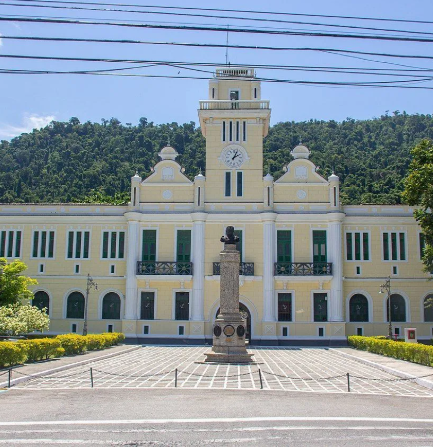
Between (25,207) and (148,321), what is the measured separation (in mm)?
12266

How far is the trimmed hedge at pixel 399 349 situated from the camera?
23403 mm

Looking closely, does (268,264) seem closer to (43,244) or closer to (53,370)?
(43,244)

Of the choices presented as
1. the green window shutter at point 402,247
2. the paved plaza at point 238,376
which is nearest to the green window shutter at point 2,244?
A: the paved plaza at point 238,376

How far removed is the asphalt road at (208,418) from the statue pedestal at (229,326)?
25.5ft

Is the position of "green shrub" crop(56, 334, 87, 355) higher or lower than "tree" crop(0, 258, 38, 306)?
lower

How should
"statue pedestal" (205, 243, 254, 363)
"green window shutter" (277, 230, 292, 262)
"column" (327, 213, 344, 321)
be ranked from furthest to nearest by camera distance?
1. "green window shutter" (277, 230, 292, 262)
2. "column" (327, 213, 344, 321)
3. "statue pedestal" (205, 243, 254, 363)

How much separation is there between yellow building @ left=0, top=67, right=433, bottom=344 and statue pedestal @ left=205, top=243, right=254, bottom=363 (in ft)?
40.9

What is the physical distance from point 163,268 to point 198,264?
7.79ft

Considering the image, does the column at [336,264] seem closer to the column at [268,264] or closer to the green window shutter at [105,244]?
the column at [268,264]

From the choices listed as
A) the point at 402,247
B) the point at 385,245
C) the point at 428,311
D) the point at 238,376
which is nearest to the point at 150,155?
the point at 385,245

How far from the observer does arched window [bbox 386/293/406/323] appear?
1499 inches

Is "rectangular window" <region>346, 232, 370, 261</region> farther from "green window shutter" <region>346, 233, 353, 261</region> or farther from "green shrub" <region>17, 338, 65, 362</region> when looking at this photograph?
"green shrub" <region>17, 338, 65, 362</region>

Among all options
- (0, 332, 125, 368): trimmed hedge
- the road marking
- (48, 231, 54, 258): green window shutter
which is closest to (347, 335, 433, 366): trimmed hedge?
the road marking

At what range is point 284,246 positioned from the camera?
127ft
